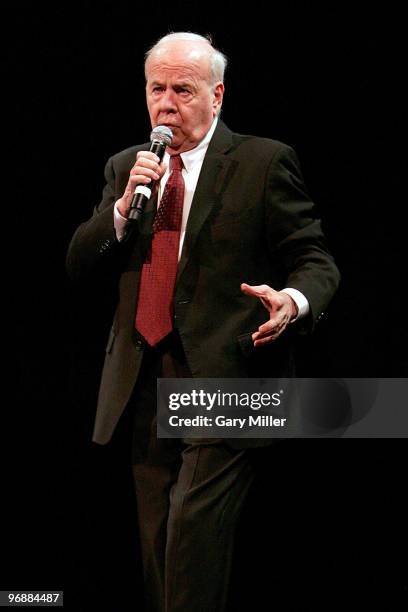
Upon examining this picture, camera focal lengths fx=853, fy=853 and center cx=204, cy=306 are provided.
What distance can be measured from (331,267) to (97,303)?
0.93 m

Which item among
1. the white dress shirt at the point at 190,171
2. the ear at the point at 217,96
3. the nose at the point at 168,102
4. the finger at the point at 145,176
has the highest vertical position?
the ear at the point at 217,96

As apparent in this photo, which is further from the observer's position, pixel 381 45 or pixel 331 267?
pixel 381 45

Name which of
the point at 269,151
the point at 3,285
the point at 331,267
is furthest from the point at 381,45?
the point at 3,285

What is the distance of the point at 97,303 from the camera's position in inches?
106

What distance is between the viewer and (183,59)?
2.05 meters

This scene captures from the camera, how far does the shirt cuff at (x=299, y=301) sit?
1.89 metres

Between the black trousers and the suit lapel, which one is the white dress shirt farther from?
the black trousers

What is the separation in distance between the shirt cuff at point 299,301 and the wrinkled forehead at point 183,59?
0.59 m

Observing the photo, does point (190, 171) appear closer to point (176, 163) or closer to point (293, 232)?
point (176, 163)

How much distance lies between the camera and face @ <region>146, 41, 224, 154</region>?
204 cm

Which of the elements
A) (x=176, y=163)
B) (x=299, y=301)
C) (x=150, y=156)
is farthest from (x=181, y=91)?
(x=299, y=301)

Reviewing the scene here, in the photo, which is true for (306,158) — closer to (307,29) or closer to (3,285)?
(307,29)

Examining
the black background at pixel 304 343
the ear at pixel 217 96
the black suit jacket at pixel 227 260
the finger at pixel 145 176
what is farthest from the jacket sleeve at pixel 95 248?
the black background at pixel 304 343

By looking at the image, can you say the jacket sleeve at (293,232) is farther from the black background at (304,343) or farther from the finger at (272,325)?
the black background at (304,343)
